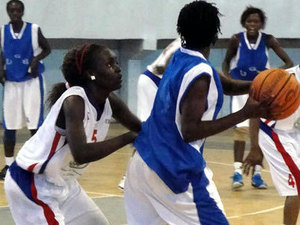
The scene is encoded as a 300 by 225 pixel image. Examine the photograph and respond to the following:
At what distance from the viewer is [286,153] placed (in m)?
5.69

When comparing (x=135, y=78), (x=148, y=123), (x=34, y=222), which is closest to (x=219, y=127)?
(x=148, y=123)

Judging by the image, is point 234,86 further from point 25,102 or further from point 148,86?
point 25,102

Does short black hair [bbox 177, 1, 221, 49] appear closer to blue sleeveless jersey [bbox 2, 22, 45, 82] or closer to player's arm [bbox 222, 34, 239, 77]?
player's arm [bbox 222, 34, 239, 77]

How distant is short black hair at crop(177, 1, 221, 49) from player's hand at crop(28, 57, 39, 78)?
5333 millimetres

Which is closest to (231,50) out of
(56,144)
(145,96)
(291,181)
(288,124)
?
(145,96)

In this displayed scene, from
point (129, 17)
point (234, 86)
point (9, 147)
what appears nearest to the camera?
point (234, 86)

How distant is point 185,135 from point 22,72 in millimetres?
5725

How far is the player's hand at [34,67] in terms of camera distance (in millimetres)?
9094

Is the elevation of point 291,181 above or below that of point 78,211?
below

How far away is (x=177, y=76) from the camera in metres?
3.87

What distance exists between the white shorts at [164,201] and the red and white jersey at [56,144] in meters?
0.27

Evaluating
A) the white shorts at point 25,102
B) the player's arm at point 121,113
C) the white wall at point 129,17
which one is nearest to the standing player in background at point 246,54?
the white shorts at point 25,102

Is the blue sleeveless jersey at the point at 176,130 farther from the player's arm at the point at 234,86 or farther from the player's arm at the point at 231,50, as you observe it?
the player's arm at the point at 231,50

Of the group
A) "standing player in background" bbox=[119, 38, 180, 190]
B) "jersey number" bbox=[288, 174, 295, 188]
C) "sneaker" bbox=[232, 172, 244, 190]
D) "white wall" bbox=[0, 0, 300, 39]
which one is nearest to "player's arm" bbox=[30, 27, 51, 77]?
"standing player in background" bbox=[119, 38, 180, 190]
